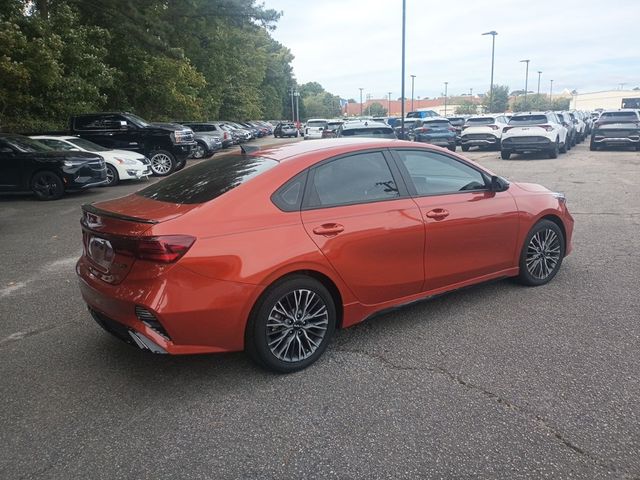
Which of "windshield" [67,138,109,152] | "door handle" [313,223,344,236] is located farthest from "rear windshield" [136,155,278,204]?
"windshield" [67,138,109,152]

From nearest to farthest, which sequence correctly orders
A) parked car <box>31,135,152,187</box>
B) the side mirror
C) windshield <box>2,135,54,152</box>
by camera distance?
the side mirror, windshield <box>2,135,54,152</box>, parked car <box>31,135,152,187</box>

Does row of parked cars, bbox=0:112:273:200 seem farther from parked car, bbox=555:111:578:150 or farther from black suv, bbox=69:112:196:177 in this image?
parked car, bbox=555:111:578:150

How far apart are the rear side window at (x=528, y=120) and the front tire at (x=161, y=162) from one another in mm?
12793

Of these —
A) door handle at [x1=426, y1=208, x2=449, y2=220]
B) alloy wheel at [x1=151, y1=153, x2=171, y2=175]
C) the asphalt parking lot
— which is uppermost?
door handle at [x1=426, y1=208, x2=449, y2=220]

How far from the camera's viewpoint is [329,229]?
3.65 metres

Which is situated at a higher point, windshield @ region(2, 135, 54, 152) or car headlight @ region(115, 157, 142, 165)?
windshield @ region(2, 135, 54, 152)

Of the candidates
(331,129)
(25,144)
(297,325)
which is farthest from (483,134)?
(297,325)

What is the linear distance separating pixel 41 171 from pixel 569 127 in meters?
21.8

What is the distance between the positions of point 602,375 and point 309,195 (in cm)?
226

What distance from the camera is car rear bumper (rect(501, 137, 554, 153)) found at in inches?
759

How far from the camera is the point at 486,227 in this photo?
455 centimetres

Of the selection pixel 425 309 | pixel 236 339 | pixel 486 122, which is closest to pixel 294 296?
pixel 236 339

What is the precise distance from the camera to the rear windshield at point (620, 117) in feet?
71.2

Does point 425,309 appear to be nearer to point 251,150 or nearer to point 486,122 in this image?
point 251,150
